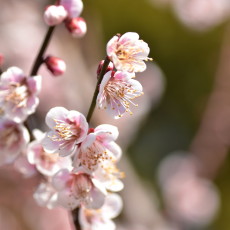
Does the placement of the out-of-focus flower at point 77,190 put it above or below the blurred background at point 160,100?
above

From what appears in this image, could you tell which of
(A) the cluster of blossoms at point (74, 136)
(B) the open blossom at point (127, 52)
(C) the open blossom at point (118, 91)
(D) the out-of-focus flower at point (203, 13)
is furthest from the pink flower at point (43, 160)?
(D) the out-of-focus flower at point (203, 13)

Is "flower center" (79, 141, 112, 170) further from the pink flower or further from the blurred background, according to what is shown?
the blurred background

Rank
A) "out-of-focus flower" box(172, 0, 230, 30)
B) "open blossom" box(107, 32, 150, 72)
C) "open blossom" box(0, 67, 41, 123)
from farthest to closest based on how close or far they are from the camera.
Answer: "out-of-focus flower" box(172, 0, 230, 30), "open blossom" box(0, 67, 41, 123), "open blossom" box(107, 32, 150, 72)

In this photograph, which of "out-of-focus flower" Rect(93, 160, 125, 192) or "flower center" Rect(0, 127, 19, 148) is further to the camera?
"flower center" Rect(0, 127, 19, 148)

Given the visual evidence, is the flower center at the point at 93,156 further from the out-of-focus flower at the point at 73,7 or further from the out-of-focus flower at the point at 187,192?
the out-of-focus flower at the point at 187,192

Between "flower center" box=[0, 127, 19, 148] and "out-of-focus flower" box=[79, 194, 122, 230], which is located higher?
"flower center" box=[0, 127, 19, 148]

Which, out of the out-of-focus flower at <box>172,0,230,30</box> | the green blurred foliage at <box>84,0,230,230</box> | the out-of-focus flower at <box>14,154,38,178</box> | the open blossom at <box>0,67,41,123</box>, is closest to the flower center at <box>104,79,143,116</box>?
the open blossom at <box>0,67,41,123</box>

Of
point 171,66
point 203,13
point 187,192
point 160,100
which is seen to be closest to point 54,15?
point 187,192

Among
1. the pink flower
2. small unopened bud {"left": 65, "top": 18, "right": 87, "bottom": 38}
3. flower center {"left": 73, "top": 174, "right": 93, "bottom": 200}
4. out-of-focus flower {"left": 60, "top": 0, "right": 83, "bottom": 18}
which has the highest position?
out-of-focus flower {"left": 60, "top": 0, "right": 83, "bottom": 18}
